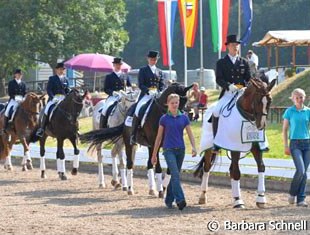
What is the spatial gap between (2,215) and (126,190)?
484 centimetres

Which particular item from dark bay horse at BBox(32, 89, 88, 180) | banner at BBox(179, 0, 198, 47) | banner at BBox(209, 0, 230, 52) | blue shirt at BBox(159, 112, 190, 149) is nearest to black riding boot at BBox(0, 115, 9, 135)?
dark bay horse at BBox(32, 89, 88, 180)

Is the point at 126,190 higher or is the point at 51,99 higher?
the point at 51,99

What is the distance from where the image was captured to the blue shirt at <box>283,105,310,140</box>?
15.3 meters

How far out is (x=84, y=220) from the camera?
46.1ft

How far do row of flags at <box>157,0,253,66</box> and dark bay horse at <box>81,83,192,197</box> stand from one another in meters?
15.2

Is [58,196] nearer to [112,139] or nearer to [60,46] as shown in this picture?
[112,139]

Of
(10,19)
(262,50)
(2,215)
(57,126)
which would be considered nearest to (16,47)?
(10,19)

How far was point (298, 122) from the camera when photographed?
15.4 m

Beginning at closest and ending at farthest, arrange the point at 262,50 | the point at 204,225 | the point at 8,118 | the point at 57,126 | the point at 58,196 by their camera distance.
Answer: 1. the point at 204,225
2. the point at 58,196
3. the point at 57,126
4. the point at 8,118
5. the point at 262,50

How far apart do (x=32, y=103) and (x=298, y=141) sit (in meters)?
11.5

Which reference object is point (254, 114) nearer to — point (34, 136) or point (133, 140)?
point (133, 140)

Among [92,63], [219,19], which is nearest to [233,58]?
[219,19]

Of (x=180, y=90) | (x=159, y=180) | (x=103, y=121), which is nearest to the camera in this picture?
(x=180, y=90)

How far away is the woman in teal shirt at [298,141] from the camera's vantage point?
50.1ft
